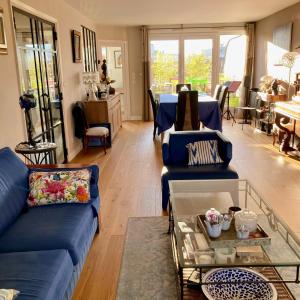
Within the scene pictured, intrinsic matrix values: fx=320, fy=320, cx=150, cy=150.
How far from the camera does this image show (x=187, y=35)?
844 centimetres

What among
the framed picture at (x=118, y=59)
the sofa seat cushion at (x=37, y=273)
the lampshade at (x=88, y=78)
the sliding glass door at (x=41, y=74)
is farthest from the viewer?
the framed picture at (x=118, y=59)

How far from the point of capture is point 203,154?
3424mm

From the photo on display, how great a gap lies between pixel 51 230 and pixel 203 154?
1870 mm

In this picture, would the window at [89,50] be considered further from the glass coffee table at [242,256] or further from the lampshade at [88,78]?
the glass coffee table at [242,256]

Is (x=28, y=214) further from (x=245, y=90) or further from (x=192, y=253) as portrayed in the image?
(x=245, y=90)

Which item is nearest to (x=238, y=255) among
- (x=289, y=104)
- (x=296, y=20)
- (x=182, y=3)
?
(x=289, y=104)

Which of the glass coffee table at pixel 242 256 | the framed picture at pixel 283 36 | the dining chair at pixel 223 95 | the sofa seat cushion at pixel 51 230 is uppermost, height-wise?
the framed picture at pixel 283 36

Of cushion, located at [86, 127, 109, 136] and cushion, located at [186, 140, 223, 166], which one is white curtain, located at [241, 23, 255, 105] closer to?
cushion, located at [86, 127, 109, 136]

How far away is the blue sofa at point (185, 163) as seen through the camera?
10.5 feet

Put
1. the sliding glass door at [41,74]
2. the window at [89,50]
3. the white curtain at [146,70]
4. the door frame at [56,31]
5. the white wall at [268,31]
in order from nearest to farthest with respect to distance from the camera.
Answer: the door frame at [56,31] < the sliding glass door at [41,74] < the white wall at [268,31] < the window at [89,50] < the white curtain at [146,70]

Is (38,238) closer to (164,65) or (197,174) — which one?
(197,174)

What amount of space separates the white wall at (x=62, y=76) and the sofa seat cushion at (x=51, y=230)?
1040 mm

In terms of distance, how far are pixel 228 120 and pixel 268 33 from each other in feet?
7.72

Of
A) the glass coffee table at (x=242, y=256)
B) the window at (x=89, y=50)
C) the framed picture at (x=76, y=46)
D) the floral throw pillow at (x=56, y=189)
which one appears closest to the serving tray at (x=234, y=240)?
the glass coffee table at (x=242, y=256)
